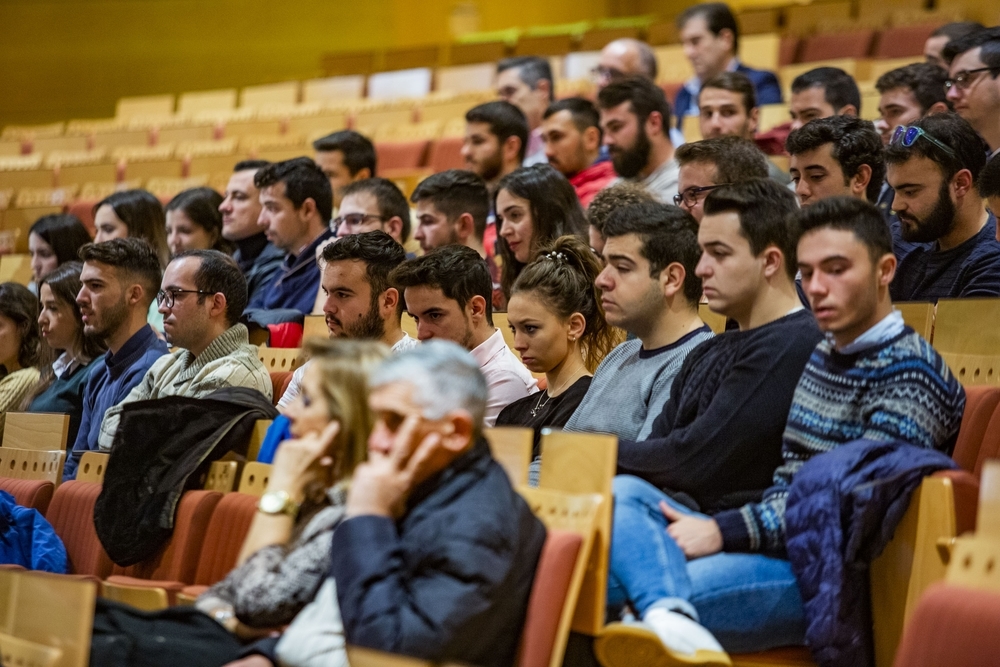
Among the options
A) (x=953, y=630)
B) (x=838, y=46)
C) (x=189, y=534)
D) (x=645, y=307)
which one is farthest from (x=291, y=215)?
(x=838, y=46)

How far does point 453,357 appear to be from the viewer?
1018mm

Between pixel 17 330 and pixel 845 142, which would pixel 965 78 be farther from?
pixel 17 330

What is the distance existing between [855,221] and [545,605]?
1.60 ft

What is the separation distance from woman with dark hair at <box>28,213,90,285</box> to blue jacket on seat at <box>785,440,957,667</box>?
6.77 ft

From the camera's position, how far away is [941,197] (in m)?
1.77

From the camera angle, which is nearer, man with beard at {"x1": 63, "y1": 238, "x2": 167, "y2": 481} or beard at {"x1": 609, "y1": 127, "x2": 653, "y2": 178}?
man with beard at {"x1": 63, "y1": 238, "x2": 167, "y2": 481}

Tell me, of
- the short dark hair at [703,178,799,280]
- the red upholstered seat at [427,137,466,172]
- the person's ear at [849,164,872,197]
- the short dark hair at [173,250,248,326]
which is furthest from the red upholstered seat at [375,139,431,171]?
the short dark hair at [703,178,799,280]

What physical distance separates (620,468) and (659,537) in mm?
165

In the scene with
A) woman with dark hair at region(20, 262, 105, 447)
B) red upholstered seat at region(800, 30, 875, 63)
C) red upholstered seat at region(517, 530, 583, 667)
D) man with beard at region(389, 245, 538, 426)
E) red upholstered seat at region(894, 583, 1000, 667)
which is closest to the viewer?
red upholstered seat at region(894, 583, 1000, 667)

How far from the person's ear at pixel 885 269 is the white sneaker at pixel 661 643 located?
375 mm

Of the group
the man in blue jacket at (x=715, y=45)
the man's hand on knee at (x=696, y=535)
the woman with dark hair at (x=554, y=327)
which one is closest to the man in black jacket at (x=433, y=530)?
the man's hand on knee at (x=696, y=535)

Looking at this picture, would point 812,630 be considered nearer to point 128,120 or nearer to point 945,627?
point 945,627

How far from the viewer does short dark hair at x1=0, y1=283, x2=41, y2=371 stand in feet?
7.85

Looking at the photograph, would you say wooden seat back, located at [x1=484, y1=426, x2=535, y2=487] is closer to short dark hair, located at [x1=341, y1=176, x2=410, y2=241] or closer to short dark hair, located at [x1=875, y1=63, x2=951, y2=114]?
short dark hair, located at [x1=341, y1=176, x2=410, y2=241]
